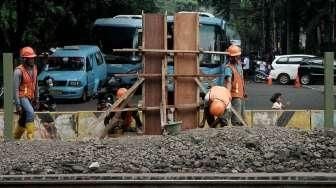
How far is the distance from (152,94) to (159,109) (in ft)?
0.98

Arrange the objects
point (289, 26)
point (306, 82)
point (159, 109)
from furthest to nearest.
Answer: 1. point (289, 26)
2. point (306, 82)
3. point (159, 109)

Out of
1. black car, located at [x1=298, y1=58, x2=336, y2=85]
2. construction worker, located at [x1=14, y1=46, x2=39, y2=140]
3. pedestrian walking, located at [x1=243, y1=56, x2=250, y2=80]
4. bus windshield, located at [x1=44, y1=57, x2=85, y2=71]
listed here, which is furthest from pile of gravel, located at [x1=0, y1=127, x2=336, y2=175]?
pedestrian walking, located at [x1=243, y1=56, x2=250, y2=80]

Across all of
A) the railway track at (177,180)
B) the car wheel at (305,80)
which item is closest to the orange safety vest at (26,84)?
the railway track at (177,180)

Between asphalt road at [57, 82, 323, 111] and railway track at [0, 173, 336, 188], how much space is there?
57.1ft

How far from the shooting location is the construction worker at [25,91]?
11.2 metres

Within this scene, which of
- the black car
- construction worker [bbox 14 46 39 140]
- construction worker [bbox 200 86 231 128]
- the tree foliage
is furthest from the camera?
the tree foliage

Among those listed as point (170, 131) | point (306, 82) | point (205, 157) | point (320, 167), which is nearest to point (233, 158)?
point (205, 157)

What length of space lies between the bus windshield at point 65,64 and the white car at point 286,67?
14.0 meters

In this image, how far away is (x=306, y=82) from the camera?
1467 inches

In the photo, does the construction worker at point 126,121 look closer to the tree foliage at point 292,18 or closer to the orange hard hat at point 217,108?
the orange hard hat at point 217,108

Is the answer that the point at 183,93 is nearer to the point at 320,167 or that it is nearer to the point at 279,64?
the point at 320,167

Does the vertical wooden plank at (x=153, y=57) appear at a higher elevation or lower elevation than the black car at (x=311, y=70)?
higher

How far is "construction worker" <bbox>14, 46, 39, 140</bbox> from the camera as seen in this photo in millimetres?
11156

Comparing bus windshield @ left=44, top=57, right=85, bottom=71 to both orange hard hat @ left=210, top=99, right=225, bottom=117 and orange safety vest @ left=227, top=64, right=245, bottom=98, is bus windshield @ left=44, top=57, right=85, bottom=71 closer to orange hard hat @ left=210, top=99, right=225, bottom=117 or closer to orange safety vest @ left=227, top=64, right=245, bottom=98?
orange safety vest @ left=227, top=64, right=245, bottom=98
